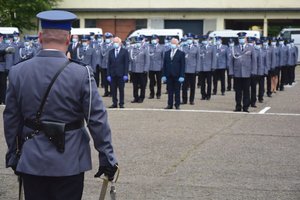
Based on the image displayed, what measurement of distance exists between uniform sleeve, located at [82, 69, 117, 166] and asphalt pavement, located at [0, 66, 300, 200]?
10.0ft

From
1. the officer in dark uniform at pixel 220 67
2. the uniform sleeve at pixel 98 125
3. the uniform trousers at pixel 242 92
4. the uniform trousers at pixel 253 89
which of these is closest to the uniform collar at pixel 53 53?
the uniform sleeve at pixel 98 125

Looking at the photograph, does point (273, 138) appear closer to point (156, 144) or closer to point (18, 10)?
point (156, 144)

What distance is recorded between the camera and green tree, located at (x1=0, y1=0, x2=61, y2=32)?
45.1 m

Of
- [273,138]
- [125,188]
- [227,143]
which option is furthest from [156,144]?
[125,188]

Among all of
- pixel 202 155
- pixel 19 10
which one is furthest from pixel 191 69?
pixel 19 10

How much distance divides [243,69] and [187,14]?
111 ft

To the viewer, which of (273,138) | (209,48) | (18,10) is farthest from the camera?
(18,10)

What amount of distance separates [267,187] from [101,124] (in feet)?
13.2

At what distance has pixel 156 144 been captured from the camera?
36.8 ft

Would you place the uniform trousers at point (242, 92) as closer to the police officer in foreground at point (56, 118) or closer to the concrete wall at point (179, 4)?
the police officer in foreground at point (56, 118)

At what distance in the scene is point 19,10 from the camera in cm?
4588

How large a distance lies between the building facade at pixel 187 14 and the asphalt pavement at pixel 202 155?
1279 inches

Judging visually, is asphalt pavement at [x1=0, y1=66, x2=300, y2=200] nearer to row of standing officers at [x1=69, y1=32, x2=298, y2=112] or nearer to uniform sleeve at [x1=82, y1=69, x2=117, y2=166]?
row of standing officers at [x1=69, y1=32, x2=298, y2=112]

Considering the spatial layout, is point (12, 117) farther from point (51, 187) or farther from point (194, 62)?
point (194, 62)
